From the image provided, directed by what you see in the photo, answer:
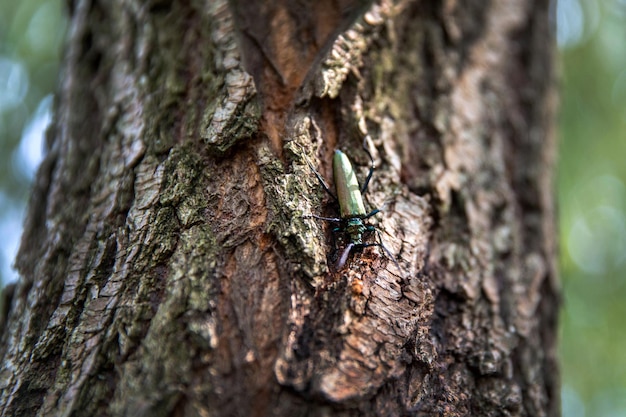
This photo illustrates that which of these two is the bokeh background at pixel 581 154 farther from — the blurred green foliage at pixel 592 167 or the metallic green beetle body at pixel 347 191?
the metallic green beetle body at pixel 347 191

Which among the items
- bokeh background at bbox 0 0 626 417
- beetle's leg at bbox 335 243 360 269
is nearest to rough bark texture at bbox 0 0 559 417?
beetle's leg at bbox 335 243 360 269

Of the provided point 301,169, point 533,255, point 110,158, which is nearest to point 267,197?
point 301,169

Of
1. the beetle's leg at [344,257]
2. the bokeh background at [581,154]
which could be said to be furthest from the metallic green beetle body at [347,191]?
the bokeh background at [581,154]

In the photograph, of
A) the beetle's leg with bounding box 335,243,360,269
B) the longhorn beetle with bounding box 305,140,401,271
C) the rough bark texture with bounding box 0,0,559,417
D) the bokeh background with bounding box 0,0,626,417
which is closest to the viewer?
the rough bark texture with bounding box 0,0,559,417

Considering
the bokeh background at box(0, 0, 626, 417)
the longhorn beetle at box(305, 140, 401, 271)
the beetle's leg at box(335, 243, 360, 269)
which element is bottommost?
the beetle's leg at box(335, 243, 360, 269)

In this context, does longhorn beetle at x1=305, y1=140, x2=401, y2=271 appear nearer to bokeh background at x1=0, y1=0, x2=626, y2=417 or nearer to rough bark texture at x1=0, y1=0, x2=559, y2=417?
rough bark texture at x1=0, y1=0, x2=559, y2=417

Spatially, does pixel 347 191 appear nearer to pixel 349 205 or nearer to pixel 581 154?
pixel 349 205

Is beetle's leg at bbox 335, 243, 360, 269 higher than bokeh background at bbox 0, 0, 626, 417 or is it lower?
lower

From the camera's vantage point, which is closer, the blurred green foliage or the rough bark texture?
the rough bark texture
